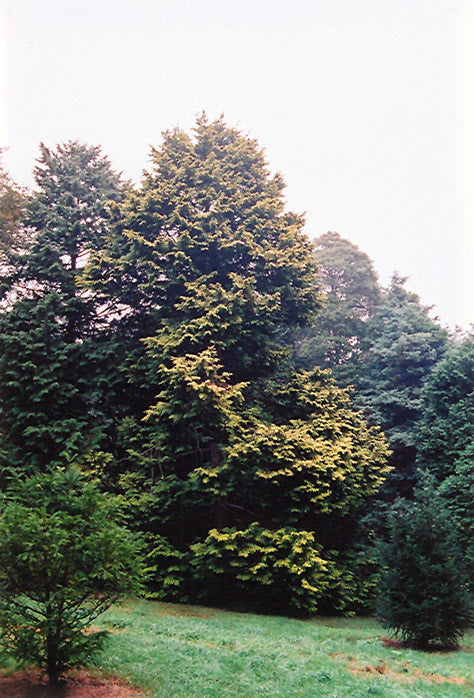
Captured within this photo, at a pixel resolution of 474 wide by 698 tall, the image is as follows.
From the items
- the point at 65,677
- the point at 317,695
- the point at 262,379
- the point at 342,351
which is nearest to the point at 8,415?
the point at 262,379

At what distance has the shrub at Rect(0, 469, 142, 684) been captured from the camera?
18.3 ft

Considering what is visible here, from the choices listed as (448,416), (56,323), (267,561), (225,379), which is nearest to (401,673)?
(267,561)

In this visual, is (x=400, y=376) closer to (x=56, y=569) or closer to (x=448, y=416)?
(x=448, y=416)

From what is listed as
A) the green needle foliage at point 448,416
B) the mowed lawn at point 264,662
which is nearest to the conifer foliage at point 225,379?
the mowed lawn at point 264,662

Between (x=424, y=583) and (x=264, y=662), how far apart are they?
4.46m

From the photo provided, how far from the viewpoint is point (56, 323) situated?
1698 centimetres

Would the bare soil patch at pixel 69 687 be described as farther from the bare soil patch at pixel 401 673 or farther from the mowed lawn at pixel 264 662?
the bare soil patch at pixel 401 673

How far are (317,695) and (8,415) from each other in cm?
1254

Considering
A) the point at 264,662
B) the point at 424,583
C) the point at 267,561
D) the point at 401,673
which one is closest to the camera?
the point at 264,662

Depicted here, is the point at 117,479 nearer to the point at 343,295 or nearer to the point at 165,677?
the point at 165,677

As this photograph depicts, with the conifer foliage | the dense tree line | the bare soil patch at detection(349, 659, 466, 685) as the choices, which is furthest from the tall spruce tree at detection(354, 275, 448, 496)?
the bare soil patch at detection(349, 659, 466, 685)

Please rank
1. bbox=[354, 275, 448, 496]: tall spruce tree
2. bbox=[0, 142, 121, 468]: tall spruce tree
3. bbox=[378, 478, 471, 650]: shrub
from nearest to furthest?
bbox=[378, 478, 471, 650]: shrub, bbox=[0, 142, 121, 468]: tall spruce tree, bbox=[354, 275, 448, 496]: tall spruce tree

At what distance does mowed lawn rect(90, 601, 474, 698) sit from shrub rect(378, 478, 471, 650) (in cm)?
48

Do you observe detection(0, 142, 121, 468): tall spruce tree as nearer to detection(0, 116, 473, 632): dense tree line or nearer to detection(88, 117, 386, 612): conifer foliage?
detection(0, 116, 473, 632): dense tree line
